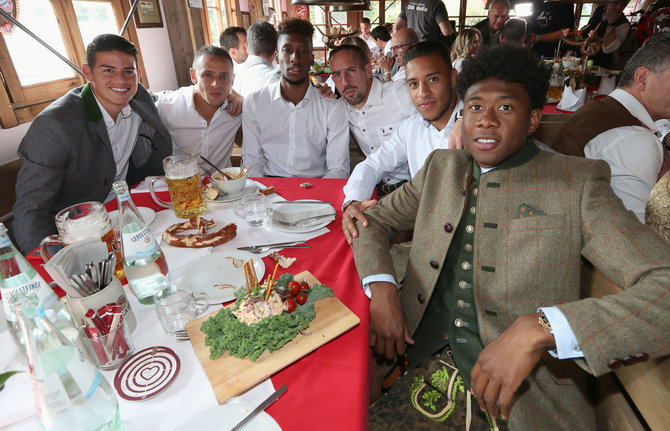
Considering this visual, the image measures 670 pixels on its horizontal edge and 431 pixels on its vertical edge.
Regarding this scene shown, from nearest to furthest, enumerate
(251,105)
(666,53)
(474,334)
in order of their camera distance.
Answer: (474,334)
(666,53)
(251,105)

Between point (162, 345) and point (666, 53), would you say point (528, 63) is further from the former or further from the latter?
point (162, 345)

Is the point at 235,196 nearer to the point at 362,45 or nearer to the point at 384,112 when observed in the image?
the point at 384,112

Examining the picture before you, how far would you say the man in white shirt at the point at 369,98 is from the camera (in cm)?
238

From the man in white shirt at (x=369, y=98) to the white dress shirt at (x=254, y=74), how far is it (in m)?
1.40

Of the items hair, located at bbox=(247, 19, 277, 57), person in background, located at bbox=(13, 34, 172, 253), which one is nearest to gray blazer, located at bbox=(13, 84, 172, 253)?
person in background, located at bbox=(13, 34, 172, 253)

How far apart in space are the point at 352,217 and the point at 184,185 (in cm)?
69

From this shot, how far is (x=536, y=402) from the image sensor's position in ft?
3.29

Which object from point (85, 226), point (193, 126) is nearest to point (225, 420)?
point (85, 226)

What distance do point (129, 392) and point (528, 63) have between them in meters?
1.43

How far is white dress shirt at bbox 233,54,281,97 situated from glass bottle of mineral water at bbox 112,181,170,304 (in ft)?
9.52

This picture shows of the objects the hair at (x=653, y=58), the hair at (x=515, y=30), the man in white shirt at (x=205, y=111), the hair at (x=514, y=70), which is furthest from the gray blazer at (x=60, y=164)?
the hair at (x=515, y=30)

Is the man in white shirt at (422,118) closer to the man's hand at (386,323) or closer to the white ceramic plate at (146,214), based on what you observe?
the man's hand at (386,323)

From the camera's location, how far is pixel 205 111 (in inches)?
104

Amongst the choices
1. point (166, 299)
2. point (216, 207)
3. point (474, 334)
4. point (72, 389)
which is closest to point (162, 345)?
point (166, 299)
